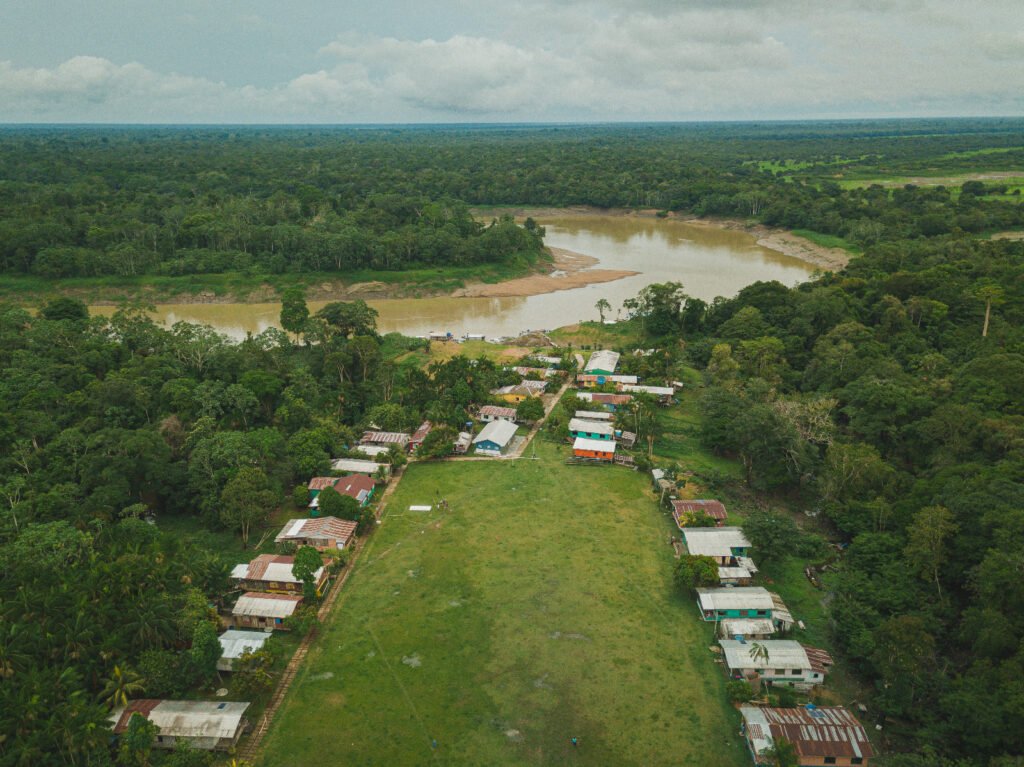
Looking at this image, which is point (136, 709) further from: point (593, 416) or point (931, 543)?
point (593, 416)

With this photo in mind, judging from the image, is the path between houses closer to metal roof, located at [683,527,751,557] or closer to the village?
the village

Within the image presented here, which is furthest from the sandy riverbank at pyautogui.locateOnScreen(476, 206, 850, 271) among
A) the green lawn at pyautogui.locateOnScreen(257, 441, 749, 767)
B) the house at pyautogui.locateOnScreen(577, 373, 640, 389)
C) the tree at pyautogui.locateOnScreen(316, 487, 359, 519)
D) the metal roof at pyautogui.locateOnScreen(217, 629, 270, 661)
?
the metal roof at pyautogui.locateOnScreen(217, 629, 270, 661)

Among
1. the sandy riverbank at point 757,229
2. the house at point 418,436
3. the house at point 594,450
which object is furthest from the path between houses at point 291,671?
the sandy riverbank at point 757,229

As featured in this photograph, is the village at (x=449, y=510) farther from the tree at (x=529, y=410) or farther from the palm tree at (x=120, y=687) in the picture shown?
the palm tree at (x=120, y=687)

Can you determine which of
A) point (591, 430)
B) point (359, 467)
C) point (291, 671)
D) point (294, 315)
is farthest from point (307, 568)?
point (294, 315)

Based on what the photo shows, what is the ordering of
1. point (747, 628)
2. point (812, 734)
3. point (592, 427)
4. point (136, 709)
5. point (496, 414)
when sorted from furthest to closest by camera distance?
point (496, 414) → point (592, 427) → point (747, 628) → point (136, 709) → point (812, 734)

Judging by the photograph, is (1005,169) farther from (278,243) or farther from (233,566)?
(233,566)
